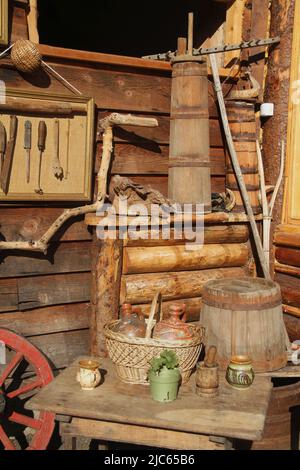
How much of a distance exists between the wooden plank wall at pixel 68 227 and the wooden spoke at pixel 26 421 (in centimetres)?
48

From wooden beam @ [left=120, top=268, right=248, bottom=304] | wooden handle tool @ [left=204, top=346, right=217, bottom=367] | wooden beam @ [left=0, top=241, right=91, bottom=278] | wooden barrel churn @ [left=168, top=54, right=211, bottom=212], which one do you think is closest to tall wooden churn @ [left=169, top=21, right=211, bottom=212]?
wooden barrel churn @ [left=168, top=54, right=211, bottom=212]

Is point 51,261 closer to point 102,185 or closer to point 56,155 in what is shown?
point 102,185

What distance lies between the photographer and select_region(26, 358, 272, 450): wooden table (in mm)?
2973

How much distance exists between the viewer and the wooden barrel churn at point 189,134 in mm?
4363

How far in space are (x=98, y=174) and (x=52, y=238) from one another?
62cm

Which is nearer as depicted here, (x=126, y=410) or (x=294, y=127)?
(x=126, y=410)

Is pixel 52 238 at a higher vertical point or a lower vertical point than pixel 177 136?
lower

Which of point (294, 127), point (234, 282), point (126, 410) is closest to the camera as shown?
point (126, 410)

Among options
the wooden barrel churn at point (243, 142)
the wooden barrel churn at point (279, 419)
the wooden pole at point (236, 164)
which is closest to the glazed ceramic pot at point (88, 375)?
the wooden barrel churn at point (279, 419)

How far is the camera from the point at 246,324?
12.2ft

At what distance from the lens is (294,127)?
4.67 meters

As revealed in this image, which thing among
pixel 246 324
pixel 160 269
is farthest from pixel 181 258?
pixel 246 324
